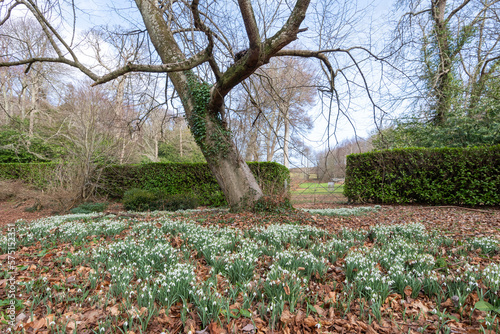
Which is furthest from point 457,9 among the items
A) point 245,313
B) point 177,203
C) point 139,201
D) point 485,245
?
point 139,201

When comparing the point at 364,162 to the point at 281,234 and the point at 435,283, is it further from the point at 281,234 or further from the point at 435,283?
the point at 435,283

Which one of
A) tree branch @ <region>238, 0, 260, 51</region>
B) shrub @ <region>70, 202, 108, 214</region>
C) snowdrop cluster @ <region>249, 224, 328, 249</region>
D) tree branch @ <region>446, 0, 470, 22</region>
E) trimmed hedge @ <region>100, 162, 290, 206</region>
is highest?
tree branch @ <region>446, 0, 470, 22</region>

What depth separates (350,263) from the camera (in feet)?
7.66

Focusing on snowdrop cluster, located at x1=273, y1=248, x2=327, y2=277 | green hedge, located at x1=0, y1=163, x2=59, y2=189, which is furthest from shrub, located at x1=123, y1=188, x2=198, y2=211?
snowdrop cluster, located at x1=273, y1=248, x2=327, y2=277

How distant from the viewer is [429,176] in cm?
1001

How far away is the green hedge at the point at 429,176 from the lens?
902cm

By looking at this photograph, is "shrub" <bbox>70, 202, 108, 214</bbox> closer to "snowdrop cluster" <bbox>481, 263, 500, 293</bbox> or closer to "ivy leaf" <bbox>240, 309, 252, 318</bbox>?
"ivy leaf" <bbox>240, 309, 252, 318</bbox>

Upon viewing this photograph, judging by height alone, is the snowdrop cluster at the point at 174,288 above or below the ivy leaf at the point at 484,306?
above

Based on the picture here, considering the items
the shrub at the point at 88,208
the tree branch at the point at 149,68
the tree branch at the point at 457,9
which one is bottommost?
the shrub at the point at 88,208

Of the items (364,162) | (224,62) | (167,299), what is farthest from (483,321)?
(364,162)

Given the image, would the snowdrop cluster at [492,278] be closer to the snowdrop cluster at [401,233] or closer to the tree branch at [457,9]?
the snowdrop cluster at [401,233]

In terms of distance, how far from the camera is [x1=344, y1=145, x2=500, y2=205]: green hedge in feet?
29.6

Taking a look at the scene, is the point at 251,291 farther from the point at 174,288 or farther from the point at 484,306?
the point at 484,306

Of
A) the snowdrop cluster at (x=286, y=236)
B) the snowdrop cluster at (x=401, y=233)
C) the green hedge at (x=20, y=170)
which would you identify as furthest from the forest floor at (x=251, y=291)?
the green hedge at (x=20, y=170)
